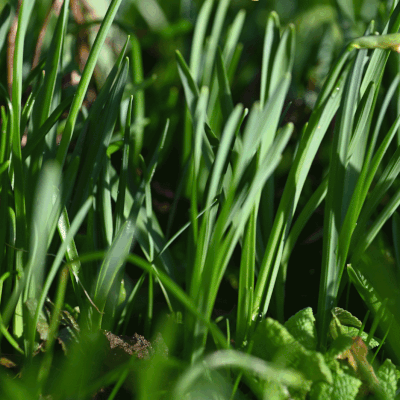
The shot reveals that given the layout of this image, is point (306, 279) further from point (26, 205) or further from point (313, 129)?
point (26, 205)

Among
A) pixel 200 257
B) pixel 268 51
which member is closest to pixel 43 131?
pixel 200 257

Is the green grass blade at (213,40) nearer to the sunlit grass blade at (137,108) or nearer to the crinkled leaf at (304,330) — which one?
the sunlit grass blade at (137,108)

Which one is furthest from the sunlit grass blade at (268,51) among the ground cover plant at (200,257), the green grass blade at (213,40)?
the green grass blade at (213,40)

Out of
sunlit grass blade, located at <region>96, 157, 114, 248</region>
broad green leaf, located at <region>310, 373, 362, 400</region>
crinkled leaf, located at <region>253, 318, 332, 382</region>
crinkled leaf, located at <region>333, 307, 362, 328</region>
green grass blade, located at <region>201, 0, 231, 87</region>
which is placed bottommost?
broad green leaf, located at <region>310, 373, 362, 400</region>

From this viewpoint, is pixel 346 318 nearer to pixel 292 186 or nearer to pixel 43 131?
pixel 292 186

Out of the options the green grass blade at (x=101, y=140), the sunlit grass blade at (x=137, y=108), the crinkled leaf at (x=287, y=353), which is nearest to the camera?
the crinkled leaf at (x=287, y=353)

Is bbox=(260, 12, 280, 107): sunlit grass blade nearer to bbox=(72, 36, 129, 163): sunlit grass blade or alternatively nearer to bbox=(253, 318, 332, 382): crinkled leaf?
bbox=(72, 36, 129, 163): sunlit grass blade

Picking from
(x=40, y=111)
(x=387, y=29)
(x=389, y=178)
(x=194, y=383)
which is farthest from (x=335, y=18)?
(x=194, y=383)

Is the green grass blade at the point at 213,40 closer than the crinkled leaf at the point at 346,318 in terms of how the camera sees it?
No

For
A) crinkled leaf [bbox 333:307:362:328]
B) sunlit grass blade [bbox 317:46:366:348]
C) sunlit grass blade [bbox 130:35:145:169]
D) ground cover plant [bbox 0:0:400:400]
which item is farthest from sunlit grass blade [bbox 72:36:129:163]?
crinkled leaf [bbox 333:307:362:328]
